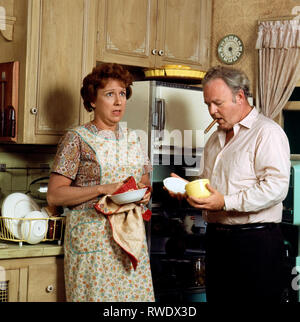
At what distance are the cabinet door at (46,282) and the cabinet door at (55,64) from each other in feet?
2.21

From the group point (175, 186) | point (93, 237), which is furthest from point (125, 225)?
point (175, 186)

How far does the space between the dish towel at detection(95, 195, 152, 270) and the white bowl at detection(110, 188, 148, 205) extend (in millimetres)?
50

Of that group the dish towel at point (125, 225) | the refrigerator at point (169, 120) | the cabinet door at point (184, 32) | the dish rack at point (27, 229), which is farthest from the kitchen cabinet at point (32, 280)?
the cabinet door at point (184, 32)

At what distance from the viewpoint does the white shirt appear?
2.20m

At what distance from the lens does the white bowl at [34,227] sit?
8.16 feet

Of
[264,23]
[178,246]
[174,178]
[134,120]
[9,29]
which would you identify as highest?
[264,23]

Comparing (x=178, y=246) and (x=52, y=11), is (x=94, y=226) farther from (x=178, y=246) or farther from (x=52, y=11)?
(x=52, y=11)

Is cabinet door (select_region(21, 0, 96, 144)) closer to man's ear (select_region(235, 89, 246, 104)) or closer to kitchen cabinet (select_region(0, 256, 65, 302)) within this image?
kitchen cabinet (select_region(0, 256, 65, 302))

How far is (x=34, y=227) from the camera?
250 cm

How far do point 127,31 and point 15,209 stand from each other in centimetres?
142

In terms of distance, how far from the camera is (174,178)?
7.96 ft

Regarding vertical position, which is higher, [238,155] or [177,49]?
[177,49]

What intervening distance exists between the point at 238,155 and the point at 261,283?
0.56 m
